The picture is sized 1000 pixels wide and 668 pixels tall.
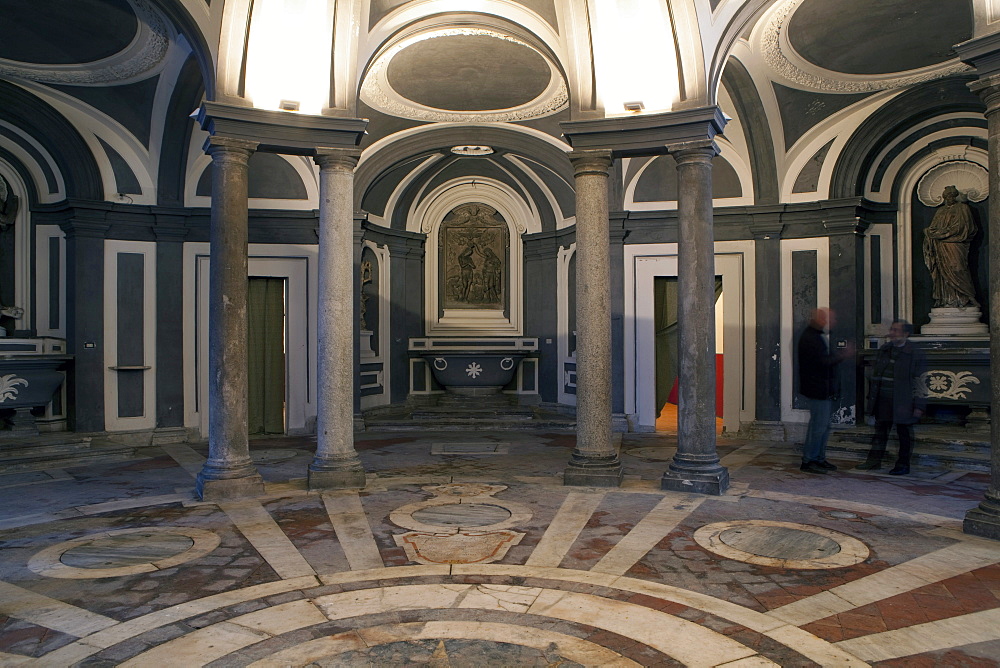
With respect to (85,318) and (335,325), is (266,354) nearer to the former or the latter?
(85,318)

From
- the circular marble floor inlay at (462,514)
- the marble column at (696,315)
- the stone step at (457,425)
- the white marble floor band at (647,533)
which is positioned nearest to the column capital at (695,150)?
the marble column at (696,315)

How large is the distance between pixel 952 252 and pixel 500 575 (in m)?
8.17

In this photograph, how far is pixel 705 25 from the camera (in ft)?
23.5

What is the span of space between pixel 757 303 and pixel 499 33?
5.26m

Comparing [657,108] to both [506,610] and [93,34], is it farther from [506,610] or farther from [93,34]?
[93,34]

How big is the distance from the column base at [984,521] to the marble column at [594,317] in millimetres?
2828

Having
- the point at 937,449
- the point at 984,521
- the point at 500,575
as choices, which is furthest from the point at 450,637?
the point at 937,449

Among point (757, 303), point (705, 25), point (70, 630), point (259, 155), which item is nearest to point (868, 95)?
point (757, 303)

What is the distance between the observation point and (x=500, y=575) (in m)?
4.59

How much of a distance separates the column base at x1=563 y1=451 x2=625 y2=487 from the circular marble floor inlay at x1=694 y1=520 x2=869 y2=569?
Answer: 1.52 metres

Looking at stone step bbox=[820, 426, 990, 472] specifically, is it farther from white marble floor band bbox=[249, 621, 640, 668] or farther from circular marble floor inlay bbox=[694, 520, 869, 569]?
white marble floor band bbox=[249, 621, 640, 668]

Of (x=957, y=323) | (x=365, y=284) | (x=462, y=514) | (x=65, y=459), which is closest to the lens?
(x=462, y=514)

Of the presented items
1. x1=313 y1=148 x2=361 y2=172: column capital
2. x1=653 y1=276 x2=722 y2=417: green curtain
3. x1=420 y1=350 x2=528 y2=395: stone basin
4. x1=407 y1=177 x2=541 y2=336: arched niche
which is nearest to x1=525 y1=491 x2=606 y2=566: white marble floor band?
x1=313 y1=148 x2=361 y2=172: column capital

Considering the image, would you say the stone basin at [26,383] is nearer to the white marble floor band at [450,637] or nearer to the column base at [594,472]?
the column base at [594,472]
